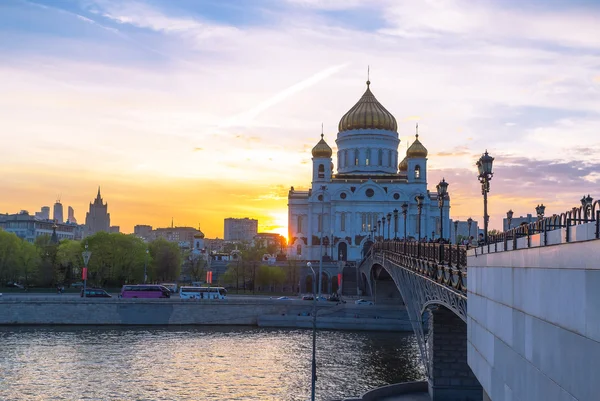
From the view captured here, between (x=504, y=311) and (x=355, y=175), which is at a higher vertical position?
(x=355, y=175)

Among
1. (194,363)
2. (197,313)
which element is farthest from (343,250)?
(194,363)

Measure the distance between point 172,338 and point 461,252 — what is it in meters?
33.9

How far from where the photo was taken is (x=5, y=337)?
167 feet

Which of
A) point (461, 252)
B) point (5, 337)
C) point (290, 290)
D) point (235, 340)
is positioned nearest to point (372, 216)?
point (290, 290)

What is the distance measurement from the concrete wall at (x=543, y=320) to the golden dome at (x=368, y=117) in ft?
262

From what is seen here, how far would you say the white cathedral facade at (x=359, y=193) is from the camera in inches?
3634

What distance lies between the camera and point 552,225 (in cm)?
1158

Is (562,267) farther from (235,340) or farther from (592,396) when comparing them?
(235,340)

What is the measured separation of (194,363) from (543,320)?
3195cm

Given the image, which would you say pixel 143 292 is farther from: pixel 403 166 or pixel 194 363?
pixel 403 166

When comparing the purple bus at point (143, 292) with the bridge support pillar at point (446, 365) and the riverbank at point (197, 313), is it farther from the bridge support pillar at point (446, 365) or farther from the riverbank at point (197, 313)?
the bridge support pillar at point (446, 365)

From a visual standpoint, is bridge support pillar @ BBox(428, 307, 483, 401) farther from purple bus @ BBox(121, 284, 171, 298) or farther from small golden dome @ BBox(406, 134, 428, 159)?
small golden dome @ BBox(406, 134, 428, 159)

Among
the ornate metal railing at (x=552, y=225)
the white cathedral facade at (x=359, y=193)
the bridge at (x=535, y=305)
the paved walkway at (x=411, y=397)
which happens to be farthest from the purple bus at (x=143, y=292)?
the ornate metal railing at (x=552, y=225)

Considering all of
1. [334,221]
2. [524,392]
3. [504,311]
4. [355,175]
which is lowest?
[524,392]
